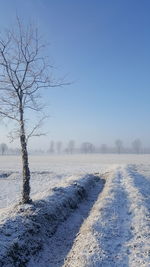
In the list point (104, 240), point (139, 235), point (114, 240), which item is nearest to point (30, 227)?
point (104, 240)

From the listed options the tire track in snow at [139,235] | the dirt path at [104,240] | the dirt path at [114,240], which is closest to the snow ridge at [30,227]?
the dirt path at [104,240]

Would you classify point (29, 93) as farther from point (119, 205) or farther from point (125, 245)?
point (125, 245)

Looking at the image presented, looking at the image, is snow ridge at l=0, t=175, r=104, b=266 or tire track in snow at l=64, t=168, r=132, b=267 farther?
snow ridge at l=0, t=175, r=104, b=266

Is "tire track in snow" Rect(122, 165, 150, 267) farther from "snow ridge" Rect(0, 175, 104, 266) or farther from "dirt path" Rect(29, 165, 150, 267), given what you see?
"snow ridge" Rect(0, 175, 104, 266)

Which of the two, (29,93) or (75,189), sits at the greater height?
(29,93)

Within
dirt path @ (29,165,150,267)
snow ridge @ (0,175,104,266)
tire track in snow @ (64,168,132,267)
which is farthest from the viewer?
snow ridge @ (0,175,104,266)

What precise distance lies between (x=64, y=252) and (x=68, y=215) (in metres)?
6.35

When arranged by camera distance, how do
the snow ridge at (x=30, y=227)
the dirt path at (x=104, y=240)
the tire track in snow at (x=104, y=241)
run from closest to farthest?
1. the tire track in snow at (x=104, y=241)
2. the dirt path at (x=104, y=240)
3. the snow ridge at (x=30, y=227)

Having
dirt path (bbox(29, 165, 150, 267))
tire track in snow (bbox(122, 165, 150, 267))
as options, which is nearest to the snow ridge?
dirt path (bbox(29, 165, 150, 267))

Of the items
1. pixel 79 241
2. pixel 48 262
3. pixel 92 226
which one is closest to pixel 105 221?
pixel 92 226

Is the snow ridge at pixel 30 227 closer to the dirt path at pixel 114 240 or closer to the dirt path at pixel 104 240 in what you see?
the dirt path at pixel 104 240

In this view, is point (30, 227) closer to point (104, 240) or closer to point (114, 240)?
point (104, 240)

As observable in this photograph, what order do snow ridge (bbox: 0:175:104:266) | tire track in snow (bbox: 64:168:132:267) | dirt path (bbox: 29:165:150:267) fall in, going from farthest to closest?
snow ridge (bbox: 0:175:104:266), dirt path (bbox: 29:165:150:267), tire track in snow (bbox: 64:168:132:267)

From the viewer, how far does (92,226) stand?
15.5m
